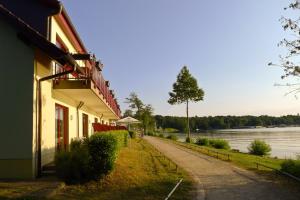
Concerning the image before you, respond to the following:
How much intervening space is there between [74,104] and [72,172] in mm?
7803

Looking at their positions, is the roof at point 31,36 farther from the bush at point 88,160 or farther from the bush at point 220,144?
the bush at point 220,144

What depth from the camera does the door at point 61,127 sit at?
1559 centimetres

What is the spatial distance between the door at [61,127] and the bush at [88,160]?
336cm

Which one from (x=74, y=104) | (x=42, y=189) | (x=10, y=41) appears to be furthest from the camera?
(x=74, y=104)

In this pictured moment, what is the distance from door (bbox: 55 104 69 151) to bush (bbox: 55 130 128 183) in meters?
3.36

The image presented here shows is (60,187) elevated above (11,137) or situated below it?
below

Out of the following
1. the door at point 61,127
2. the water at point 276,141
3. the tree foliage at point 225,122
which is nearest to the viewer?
the door at point 61,127

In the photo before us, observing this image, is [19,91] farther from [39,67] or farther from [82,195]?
[82,195]

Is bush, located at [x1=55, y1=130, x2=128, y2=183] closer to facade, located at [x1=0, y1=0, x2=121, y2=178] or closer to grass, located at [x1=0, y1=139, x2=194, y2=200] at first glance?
grass, located at [x1=0, y1=139, x2=194, y2=200]

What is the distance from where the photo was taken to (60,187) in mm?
10594

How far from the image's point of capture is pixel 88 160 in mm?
11688

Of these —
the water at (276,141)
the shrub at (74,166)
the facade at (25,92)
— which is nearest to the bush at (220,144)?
the water at (276,141)

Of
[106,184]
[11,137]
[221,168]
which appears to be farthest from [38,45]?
[221,168]

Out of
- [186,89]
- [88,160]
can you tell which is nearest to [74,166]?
[88,160]
